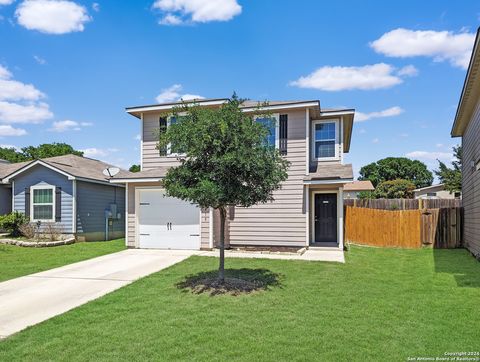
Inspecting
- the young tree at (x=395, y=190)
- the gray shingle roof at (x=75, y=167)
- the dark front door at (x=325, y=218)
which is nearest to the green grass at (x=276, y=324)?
the dark front door at (x=325, y=218)

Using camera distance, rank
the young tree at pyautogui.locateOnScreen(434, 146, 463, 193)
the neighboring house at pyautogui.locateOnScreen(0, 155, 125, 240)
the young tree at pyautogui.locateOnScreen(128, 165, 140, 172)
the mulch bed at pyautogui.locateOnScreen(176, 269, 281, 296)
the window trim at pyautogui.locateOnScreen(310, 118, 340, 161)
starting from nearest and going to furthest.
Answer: the mulch bed at pyautogui.locateOnScreen(176, 269, 281, 296)
the window trim at pyautogui.locateOnScreen(310, 118, 340, 161)
the neighboring house at pyautogui.locateOnScreen(0, 155, 125, 240)
the young tree at pyautogui.locateOnScreen(434, 146, 463, 193)
the young tree at pyautogui.locateOnScreen(128, 165, 140, 172)

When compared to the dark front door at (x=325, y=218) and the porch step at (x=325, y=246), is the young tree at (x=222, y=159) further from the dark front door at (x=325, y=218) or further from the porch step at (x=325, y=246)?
the dark front door at (x=325, y=218)

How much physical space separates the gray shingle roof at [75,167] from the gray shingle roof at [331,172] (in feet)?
25.8

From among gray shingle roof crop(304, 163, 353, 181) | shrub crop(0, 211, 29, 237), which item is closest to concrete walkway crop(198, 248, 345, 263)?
gray shingle roof crop(304, 163, 353, 181)

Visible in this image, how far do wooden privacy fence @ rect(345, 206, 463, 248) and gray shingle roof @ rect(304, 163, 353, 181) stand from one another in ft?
11.1

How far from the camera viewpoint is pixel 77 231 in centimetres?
1538

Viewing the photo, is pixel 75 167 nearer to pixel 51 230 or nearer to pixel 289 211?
pixel 51 230

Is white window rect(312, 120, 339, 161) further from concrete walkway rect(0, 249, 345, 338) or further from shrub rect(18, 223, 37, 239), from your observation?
shrub rect(18, 223, 37, 239)

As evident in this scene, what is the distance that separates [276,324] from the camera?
16.5 feet

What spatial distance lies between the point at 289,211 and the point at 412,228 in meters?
5.60

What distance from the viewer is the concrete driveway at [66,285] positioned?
5680mm

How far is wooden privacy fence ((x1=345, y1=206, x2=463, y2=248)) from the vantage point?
1433 cm

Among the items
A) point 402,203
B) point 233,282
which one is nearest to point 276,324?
point 233,282

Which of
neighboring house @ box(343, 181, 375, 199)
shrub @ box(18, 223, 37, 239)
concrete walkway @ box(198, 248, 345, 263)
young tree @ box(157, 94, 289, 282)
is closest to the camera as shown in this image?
young tree @ box(157, 94, 289, 282)
